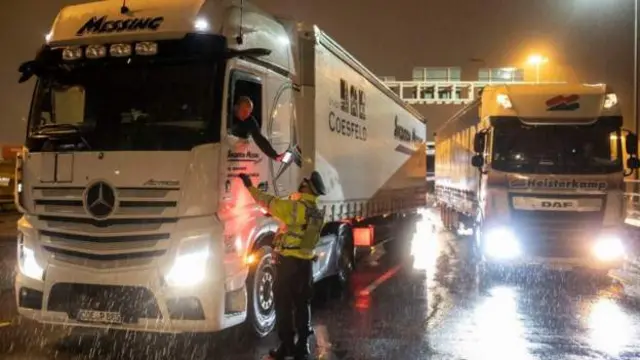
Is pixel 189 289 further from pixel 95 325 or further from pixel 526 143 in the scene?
pixel 526 143

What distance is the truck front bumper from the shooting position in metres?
5.75

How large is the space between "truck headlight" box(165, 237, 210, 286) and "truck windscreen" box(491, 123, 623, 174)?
22.3 feet

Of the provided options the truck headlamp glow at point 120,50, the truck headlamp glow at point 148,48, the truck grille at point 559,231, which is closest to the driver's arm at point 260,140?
the truck headlamp glow at point 148,48

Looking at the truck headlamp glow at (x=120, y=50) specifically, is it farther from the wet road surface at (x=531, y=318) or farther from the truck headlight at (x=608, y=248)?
the truck headlight at (x=608, y=248)

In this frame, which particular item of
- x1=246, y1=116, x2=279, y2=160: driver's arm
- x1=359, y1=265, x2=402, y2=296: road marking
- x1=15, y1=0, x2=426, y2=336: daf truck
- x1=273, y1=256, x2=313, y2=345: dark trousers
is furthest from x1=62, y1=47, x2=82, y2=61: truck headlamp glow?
x1=359, y1=265, x2=402, y2=296: road marking

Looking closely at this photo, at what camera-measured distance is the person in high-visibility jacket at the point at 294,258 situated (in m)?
6.07

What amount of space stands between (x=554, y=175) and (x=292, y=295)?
20.9 ft

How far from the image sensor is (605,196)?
10.8 metres

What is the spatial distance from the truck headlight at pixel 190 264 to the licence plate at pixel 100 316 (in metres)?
0.59

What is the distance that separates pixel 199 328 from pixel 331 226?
12.1ft

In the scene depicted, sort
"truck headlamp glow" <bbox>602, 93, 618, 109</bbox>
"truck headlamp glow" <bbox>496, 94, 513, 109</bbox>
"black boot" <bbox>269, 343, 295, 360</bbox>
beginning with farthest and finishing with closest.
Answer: "truck headlamp glow" <bbox>496, 94, 513, 109</bbox>, "truck headlamp glow" <bbox>602, 93, 618, 109</bbox>, "black boot" <bbox>269, 343, 295, 360</bbox>

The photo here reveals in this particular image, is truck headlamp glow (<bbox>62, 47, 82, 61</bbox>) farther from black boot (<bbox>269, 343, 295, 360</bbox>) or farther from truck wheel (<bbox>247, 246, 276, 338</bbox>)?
black boot (<bbox>269, 343, 295, 360</bbox>)

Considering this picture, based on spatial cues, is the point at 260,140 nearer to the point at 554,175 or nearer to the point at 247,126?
the point at 247,126

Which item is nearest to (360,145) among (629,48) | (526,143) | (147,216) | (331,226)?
(331,226)
